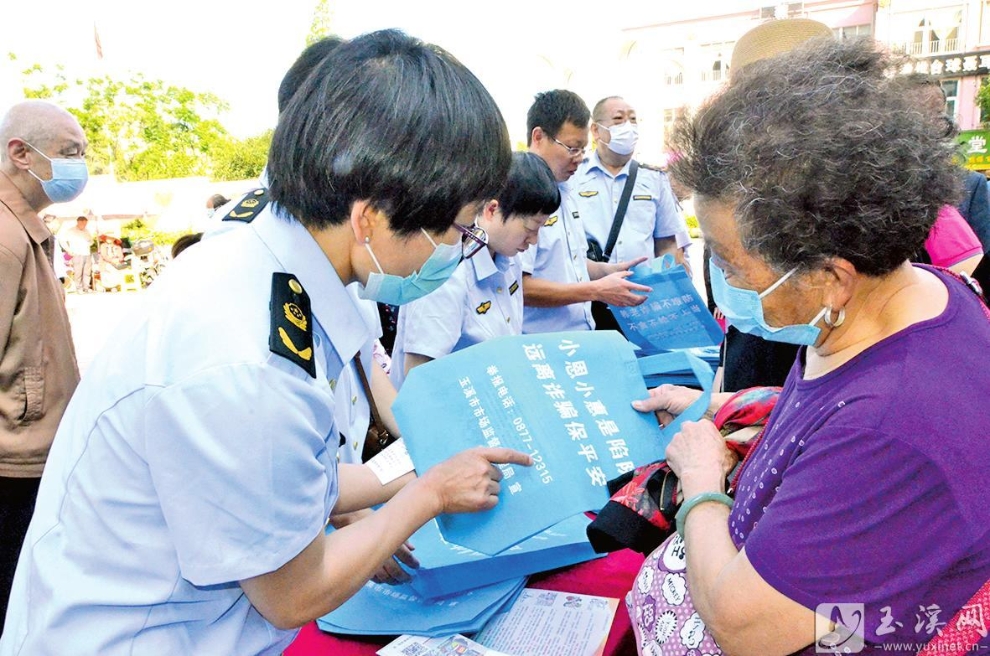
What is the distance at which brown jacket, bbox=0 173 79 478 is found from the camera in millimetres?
2336

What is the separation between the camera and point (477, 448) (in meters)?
1.25

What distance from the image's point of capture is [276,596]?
36.2 inches

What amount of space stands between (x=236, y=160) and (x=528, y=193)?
116 feet

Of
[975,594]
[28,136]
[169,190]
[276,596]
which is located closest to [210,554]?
[276,596]

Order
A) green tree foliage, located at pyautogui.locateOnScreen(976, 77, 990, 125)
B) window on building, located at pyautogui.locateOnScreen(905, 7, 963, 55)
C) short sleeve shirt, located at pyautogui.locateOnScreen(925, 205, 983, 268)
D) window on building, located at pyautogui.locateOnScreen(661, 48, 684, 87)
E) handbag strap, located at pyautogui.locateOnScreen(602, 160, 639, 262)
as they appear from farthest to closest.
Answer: window on building, located at pyautogui.locateOnScreen(661, 48, 684, 87), window on building, located at pyautogui.locateOnScreen(905, 7, 963, 55), green tree foliage, located at pyautogui.locateOnScreen(976, 77, 990, 125), handbag strap, located at pyautogui.locateOnScreen(602, 160, 639, 262), short sleeve shirt, located at pyautogui.locateOnScreen(925, 205, 983, 268)

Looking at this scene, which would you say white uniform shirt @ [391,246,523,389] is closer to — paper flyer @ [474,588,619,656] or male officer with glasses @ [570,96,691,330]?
paper flyer @ [474,588,619,656]

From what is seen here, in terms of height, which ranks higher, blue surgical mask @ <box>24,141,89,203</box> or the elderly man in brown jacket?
blue surgical mask @ <box>24,141,89,203</box>

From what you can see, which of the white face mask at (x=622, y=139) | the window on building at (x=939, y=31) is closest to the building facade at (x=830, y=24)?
the window on building at (x=939, y=31)

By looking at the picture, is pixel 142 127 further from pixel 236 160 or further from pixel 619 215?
pixel 619 215

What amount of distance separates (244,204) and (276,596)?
2.46 ft

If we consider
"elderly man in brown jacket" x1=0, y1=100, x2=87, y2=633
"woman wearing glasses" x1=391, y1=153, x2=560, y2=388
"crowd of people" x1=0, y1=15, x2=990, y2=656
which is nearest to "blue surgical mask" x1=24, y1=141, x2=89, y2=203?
"elderly man in brown jacket" x1=0, y1=100, x2=87, y2=633

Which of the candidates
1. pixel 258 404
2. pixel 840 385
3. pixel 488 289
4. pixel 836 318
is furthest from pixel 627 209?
pixel 258 404

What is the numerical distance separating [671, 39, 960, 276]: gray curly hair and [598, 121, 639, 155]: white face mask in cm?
294

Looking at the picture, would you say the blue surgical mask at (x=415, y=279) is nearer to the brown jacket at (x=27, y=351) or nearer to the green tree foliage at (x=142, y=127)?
the brown jacket at (x=27, y=351)
